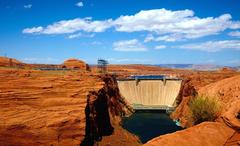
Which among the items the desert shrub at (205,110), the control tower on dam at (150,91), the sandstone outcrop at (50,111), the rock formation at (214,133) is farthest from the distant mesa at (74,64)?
the rock formation at (214,133)

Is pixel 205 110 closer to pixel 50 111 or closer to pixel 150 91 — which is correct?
pixel 50 111

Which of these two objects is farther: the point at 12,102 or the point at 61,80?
the point at 61,80

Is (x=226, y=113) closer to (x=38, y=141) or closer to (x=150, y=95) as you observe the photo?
(x=38, y=141)

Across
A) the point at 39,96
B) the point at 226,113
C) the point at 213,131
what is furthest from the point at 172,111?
the point at 213,131

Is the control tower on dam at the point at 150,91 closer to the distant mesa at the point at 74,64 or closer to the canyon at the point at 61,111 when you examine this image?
the distant mesa at the point at 74,64

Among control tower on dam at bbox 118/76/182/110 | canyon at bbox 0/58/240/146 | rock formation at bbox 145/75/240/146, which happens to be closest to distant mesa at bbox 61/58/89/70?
control tower on dam at bbox 118/76/182/110

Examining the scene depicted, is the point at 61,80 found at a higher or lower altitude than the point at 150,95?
higher

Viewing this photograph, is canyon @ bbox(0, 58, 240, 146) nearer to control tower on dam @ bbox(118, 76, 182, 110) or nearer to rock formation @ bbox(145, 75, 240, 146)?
rock formation @ bbox(145, 75, 240, 146)
